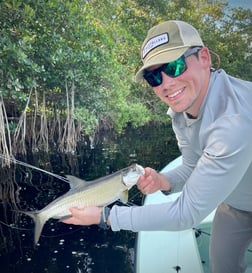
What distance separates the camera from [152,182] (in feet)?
5.09

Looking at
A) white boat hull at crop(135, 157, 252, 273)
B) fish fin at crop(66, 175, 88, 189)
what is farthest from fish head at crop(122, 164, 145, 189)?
white boat hull at crop(135, 157, 252, 273)

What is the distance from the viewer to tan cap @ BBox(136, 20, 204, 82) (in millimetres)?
1075

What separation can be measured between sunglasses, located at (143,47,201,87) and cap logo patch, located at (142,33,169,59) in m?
0.06

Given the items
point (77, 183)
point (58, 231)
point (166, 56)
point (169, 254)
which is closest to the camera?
point (166, 56)

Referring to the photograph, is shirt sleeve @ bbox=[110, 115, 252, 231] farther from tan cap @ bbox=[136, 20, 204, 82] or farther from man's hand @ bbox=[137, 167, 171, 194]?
man's hand @ bbox=[137, 167, 171, 194]

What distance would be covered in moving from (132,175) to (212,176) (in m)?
0.64

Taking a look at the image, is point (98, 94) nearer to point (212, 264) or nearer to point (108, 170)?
point (108, 170)

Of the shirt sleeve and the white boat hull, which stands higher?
the shirt sleeve

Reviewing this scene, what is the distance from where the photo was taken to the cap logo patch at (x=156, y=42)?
1088mm

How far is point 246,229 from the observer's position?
1459 mm

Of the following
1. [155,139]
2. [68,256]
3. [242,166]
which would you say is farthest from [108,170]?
[242,166]

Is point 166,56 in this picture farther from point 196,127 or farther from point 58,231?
point 58,231

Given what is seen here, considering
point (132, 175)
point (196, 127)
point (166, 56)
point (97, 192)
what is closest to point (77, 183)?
point (97, 192)

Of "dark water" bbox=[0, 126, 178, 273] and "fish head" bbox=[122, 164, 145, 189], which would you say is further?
"dark water" bbox=[0, 126, 178, 273]
